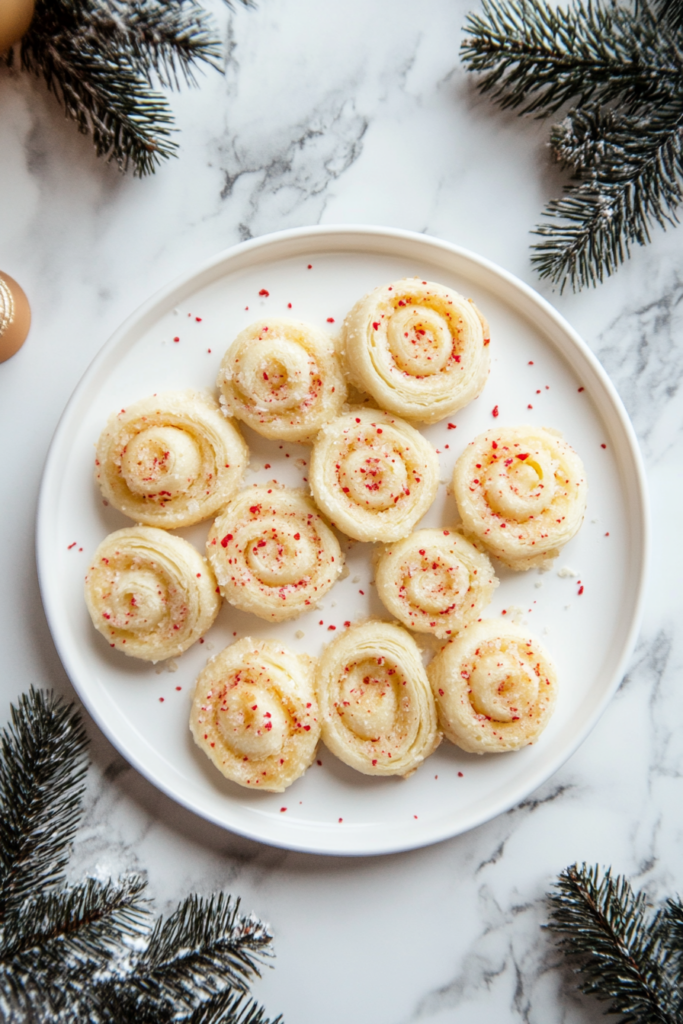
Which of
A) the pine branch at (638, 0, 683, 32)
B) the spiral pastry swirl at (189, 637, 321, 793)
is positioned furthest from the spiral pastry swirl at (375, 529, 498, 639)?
the pine branch at (638, 0, 683, 32)

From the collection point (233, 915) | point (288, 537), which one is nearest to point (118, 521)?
point (288, 537)

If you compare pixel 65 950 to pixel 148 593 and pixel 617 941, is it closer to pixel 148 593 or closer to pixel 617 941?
pixel 148 593

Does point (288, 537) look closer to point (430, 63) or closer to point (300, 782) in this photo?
point (300, 782)

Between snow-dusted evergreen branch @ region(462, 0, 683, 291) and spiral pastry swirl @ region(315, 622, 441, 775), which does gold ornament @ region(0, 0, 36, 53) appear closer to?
snow-dusted evergreen branch @ region(462, 0, 683, 291)

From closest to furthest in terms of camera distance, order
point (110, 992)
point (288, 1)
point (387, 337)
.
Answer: point (110, 992), point (387, 337), point (288, 1)

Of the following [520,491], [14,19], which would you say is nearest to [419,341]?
[520,491]
